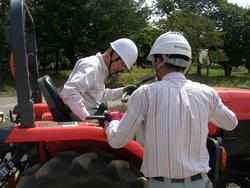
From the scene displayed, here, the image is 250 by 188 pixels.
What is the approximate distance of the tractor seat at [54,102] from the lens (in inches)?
163

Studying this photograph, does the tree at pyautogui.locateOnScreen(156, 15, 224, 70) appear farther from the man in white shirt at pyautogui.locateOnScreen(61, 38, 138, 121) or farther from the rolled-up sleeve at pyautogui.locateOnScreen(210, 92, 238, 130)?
the rolled-up sleeve at pyautogui.locateOnScreen(210, 92, 238, 130)

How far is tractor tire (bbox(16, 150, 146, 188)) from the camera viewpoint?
10.6 feet

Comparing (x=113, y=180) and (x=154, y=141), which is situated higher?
(x=154, y=141)

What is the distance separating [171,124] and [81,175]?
869 mm

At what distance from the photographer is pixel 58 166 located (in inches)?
128

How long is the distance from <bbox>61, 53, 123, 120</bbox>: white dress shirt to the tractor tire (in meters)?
0.78

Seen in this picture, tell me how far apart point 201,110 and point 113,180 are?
0.88 meters

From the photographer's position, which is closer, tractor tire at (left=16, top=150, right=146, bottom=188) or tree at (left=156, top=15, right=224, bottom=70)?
tractor tire at (left=16, top=150, right=146, bottom=188)

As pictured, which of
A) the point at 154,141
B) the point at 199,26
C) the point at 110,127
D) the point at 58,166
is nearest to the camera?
the point at 154,141

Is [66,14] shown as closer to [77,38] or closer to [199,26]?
[77,38]

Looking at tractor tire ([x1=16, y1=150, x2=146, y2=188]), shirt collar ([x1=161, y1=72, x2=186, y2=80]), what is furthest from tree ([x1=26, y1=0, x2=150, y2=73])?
Result: shirt collar ([x1=161, y1=72, x2=186, y2=80])

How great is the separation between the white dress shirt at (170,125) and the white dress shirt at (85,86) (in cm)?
121

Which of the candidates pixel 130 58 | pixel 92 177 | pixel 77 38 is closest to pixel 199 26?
pixel 77 38

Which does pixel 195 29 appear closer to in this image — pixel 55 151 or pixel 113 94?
pixel 113 94
